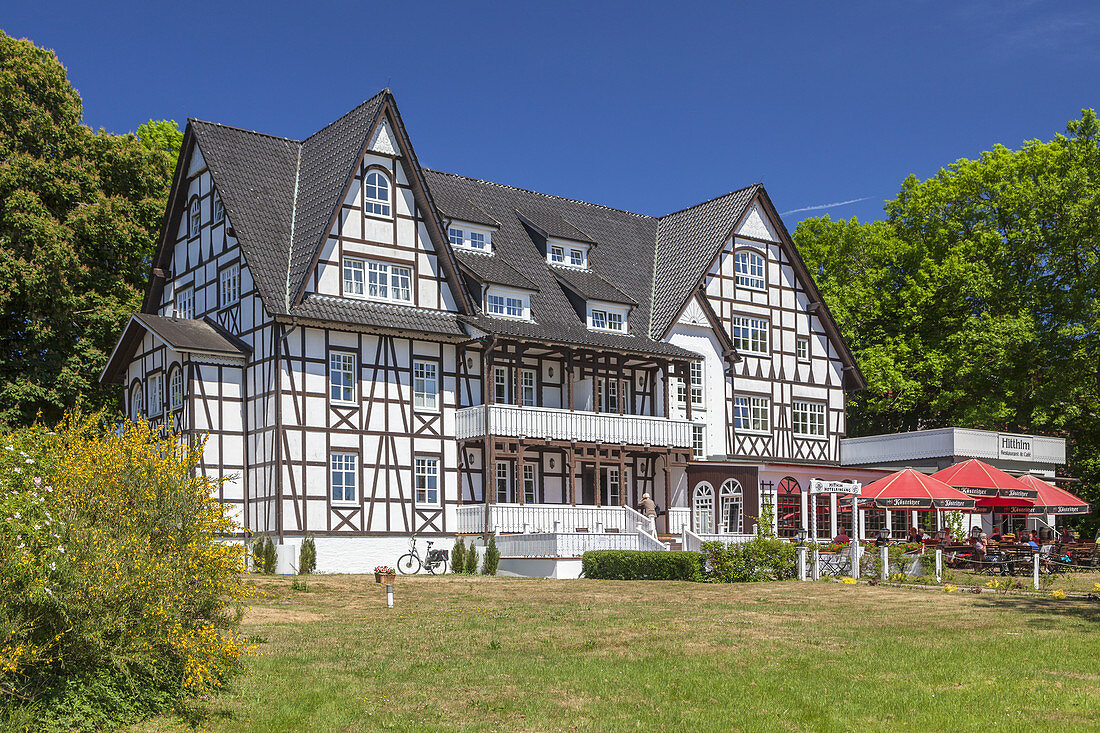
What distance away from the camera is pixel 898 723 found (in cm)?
1377

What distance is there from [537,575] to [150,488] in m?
22.6

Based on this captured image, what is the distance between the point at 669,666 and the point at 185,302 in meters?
28.3

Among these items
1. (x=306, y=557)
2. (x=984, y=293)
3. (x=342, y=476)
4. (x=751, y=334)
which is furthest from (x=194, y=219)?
(x=984, y=293)

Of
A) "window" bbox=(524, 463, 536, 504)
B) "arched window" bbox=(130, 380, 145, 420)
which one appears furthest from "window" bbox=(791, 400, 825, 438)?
"arched window" bbox=(130, 380, 145, 420)

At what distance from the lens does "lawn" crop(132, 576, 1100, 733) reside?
14008mm

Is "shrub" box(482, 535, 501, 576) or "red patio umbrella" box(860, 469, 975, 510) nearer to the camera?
"red patio umbrella" box(860, 469, 975, 510)

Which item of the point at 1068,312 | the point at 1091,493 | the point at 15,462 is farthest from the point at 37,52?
the point at 1091,493

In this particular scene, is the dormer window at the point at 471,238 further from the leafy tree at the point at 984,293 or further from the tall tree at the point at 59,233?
the leafy tree at the point at 984,293

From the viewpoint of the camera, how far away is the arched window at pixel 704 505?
44250 mm

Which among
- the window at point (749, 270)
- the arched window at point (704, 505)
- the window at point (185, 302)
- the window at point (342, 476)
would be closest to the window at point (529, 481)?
the arched window at point (704, 505)

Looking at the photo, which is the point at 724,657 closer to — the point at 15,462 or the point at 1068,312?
the point at 15,462

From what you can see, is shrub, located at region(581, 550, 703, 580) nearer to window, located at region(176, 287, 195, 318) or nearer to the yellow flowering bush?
window, located at region(176, 287, 195, 318)

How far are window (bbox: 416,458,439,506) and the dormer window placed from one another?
7932 millimetres

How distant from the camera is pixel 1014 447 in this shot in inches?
1961
